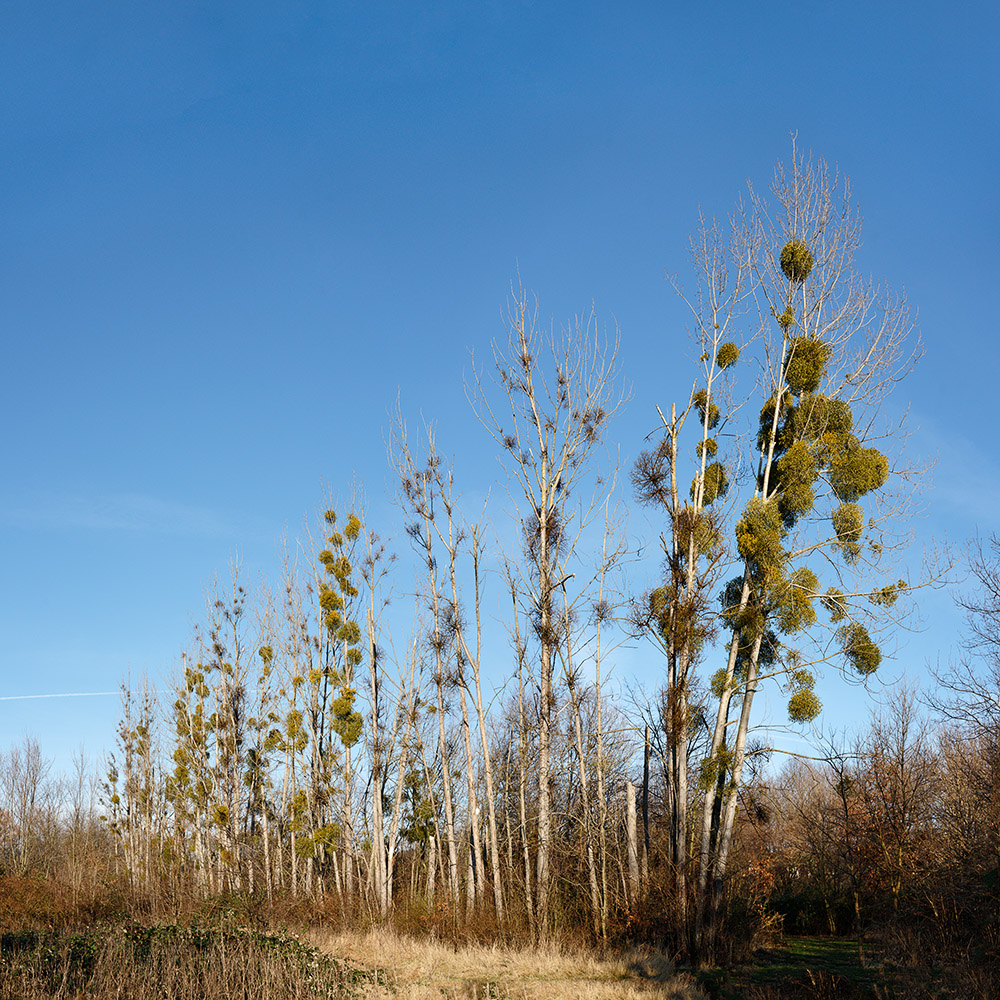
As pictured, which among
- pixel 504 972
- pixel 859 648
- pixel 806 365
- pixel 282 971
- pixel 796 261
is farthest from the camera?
pixel 796 261

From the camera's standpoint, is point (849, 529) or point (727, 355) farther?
point (727, 355)

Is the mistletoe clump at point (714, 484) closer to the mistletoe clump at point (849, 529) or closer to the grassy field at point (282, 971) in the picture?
the mistletoe clump at point (849, 529)

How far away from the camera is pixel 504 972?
41.8ft

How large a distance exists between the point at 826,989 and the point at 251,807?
21.8 meters

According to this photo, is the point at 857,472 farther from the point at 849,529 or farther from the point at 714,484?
the point at 714,484

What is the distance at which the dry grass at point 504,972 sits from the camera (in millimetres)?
11008

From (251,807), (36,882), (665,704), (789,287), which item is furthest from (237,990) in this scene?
(36,882)

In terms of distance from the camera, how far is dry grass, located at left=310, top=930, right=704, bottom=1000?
11.0 m

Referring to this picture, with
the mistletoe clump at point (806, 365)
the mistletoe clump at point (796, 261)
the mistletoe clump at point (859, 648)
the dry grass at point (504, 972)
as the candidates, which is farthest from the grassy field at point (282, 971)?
the mistletoe clump at point (796, 261)

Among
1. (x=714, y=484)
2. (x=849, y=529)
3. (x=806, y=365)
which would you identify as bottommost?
(x=849, y=529)

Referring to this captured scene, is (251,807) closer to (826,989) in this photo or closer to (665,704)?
(665,704)

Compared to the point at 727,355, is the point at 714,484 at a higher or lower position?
lower

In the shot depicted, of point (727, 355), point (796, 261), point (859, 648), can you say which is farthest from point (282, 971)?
point (796, 261)

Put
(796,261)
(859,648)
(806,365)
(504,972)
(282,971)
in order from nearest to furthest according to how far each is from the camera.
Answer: (282,971), (504,972), (859,648), (806,365), (796,261)
